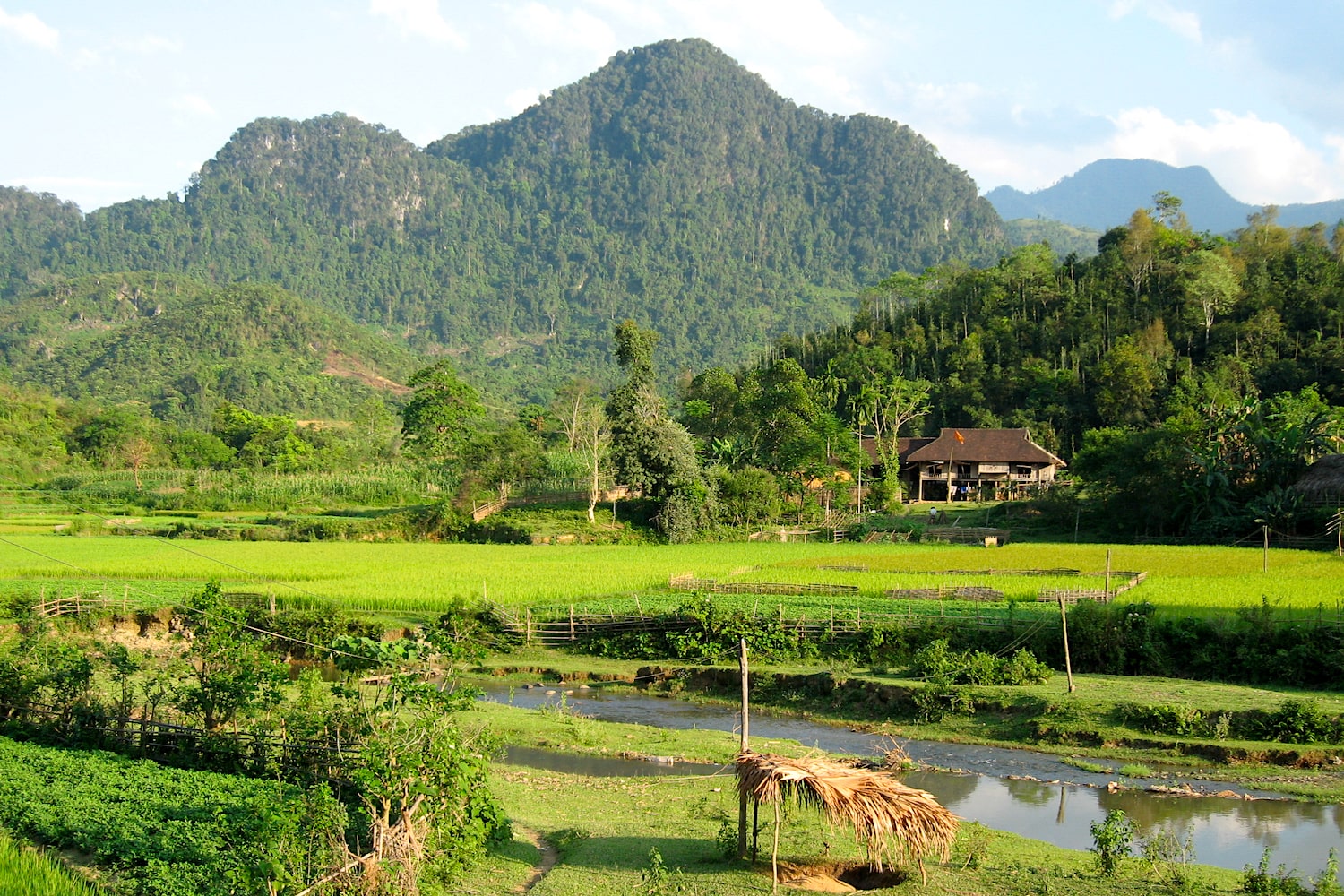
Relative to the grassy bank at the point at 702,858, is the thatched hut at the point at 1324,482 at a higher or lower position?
higher

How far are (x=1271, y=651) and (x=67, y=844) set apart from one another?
19753 mm

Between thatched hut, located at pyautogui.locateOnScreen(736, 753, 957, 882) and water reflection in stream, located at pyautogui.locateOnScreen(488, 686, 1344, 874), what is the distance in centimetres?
348

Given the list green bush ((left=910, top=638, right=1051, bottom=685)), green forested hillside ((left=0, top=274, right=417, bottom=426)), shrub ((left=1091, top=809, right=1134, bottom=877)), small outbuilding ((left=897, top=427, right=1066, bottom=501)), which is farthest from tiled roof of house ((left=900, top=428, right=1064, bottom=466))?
green forested hillside ((left=0, top=274, right=417, bottom=426))

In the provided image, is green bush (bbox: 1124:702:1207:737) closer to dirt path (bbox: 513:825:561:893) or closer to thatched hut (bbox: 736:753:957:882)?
thatched hut (bbox: 736:753:957:882)

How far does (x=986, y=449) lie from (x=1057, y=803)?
46.3 m

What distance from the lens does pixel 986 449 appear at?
193 feet

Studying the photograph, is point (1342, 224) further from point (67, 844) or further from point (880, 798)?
point (67, 844)

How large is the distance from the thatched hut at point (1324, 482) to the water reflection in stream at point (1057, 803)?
1041 inches

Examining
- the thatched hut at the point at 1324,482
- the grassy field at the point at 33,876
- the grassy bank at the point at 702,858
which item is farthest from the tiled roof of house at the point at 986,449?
the grassy field at the point at 33,876

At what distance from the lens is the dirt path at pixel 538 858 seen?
34.6 ft

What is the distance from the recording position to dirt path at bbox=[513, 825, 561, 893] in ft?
34.6

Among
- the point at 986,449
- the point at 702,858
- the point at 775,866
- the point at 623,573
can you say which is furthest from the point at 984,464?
the point at 775,866

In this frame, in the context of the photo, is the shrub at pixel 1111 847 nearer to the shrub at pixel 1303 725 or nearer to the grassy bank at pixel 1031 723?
the grassy bank at pixel 1031 723

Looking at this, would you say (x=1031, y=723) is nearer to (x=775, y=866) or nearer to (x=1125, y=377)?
(x=775, y=866)
